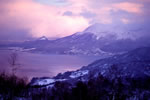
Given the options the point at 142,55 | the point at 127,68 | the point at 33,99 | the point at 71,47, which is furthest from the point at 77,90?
the point at 71,47

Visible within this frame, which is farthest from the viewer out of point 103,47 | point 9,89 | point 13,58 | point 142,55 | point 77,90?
point 103,47

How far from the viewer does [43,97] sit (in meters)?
22.1

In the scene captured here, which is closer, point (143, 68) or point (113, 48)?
point (143, 68)

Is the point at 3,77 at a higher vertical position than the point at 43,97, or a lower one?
higher

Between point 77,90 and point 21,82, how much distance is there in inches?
336

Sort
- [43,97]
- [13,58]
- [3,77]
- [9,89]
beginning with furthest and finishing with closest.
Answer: [43,97], [3,77], [9,89], [13,58]

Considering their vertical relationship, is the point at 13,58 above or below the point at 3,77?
above

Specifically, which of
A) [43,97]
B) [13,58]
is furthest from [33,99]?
[13,58]

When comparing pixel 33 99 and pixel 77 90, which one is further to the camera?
pixel 33 99

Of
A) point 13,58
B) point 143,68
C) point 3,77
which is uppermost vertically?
point 13,58

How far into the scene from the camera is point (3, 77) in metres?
19.4

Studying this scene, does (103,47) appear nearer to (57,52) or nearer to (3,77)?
(57,52)

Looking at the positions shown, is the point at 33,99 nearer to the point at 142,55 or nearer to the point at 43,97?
the point at 43,97

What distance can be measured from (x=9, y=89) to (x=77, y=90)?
6.61 metres
